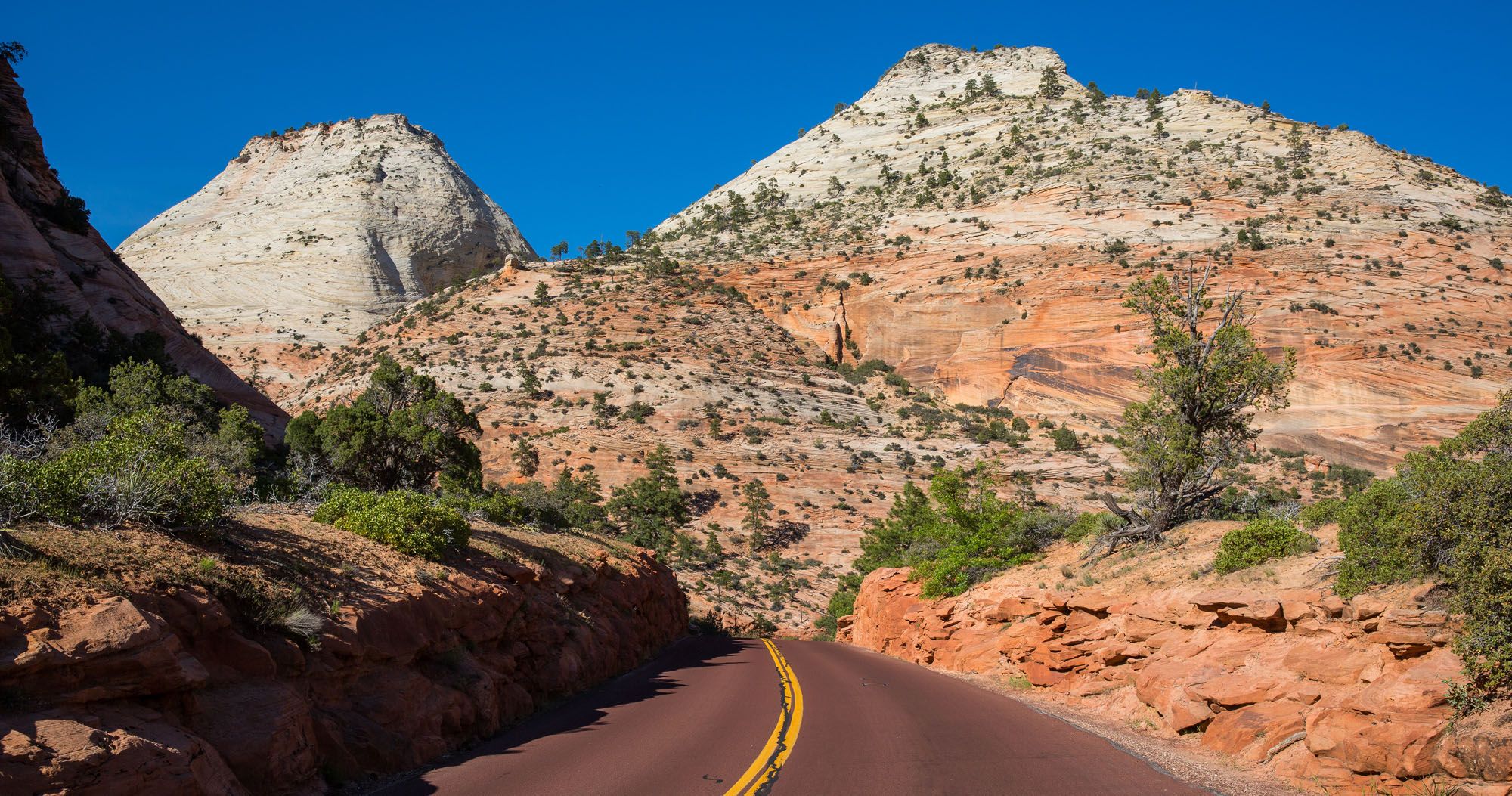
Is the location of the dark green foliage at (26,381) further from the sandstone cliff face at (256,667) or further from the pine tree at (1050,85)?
the pine tree at (1050,85)

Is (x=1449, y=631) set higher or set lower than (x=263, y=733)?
higher

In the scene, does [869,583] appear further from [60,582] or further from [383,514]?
[60,582]

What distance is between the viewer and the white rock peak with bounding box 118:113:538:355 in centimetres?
7662

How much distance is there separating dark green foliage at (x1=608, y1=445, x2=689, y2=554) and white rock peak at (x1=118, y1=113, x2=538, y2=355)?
4150cm

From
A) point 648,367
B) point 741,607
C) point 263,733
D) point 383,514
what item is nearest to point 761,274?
point 648,367

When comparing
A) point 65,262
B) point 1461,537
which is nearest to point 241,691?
point 1461,537

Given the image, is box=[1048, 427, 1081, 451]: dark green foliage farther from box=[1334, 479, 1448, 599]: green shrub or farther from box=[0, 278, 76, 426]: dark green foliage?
box=[0, 278, 76, 426]: dark green foliage

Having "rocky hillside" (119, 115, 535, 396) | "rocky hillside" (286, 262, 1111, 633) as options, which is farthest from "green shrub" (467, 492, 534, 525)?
"rocky hillside" (119, 115, 535, 396)

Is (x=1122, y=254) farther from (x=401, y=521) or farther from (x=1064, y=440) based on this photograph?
(x=401, y=521)

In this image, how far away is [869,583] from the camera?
27.2 meters

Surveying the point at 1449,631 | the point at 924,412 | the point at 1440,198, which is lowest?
the point at 1449,631

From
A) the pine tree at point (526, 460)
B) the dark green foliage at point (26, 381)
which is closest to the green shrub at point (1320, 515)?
the dark green foliage at point (26, 381)

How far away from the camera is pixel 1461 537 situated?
7402 millimetres

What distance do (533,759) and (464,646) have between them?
99.3 inches
